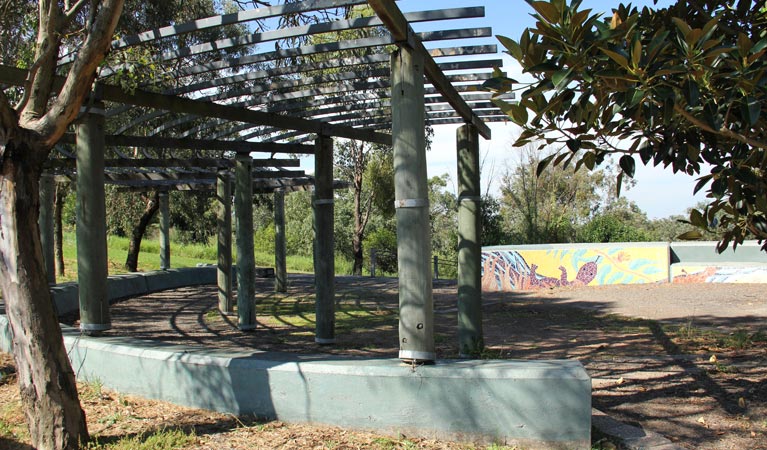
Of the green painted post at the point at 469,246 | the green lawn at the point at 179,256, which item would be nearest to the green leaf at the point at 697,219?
the green painted post at the point at 469,246

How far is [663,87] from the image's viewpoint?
136 inches

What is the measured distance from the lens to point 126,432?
454 centimetres

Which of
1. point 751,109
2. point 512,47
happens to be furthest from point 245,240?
point 751,109

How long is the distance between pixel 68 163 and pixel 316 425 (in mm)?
8403

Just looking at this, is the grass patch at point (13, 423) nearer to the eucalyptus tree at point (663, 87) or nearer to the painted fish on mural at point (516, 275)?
the eucalyptus tree at point (663, 87)

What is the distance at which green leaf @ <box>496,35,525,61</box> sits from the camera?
12.1 feet

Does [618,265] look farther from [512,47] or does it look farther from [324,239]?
[512,47]

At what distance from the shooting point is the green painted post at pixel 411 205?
4.52 metres

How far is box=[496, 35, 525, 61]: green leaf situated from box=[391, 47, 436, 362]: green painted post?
1.02 metres

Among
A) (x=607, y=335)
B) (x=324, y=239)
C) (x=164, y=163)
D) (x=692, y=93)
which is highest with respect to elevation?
(x=164, y=163)

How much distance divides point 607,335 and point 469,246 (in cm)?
378

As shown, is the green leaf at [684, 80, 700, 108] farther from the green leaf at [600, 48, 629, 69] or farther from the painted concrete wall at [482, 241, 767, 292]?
the painted concrete wall at [482, 241, 767, 292]

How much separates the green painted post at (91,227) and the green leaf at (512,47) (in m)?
4.40

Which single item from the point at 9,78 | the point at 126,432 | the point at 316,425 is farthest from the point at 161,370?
the point at 9,78
